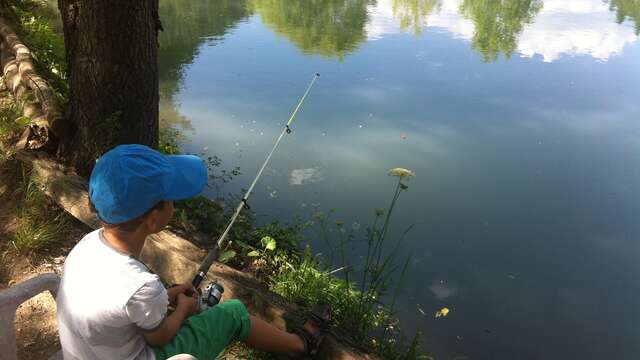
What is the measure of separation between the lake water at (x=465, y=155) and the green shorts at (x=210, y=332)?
2.04 meters

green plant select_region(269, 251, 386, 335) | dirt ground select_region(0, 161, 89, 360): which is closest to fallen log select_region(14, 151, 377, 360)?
dirt ground select_region(0, 161, 89, 360)

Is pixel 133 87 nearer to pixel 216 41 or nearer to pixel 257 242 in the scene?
pixel 257 242

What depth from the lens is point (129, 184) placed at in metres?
1.47

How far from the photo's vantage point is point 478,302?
3.94 m

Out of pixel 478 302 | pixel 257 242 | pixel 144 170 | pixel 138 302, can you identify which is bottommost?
pixel 478 302

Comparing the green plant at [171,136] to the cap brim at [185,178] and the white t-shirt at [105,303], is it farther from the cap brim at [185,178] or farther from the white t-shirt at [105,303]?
the white t-shirt at [105,303]

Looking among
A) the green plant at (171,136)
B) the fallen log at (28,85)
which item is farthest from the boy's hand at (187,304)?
the green plant at (171,136)

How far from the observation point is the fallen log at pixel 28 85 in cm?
336

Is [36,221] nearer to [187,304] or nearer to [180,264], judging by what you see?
[180,264]

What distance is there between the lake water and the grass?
189 cm

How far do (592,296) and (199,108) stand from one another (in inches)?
205

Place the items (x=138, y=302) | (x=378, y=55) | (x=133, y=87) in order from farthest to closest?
(x=378, y=55)
(x=133, y=87)
(x=138, y=302)

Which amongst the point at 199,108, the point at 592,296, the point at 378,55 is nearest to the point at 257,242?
the point at 592,296

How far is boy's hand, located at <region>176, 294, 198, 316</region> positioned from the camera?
A: 178 centimetres
